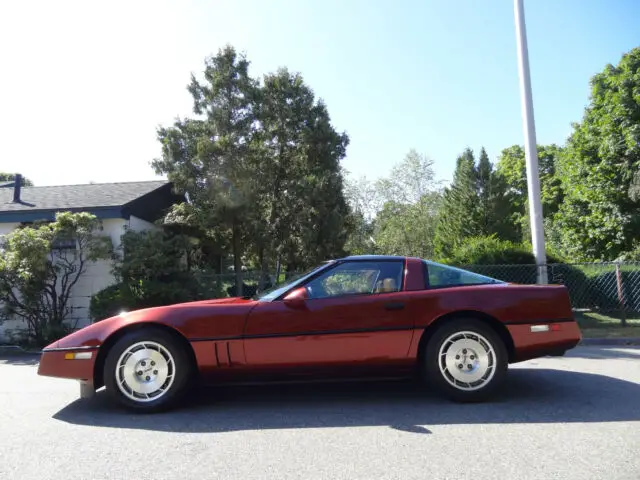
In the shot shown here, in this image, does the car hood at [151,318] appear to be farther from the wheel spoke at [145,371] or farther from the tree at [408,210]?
the tree at [408,210]

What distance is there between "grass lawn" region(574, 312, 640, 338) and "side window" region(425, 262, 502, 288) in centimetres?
530

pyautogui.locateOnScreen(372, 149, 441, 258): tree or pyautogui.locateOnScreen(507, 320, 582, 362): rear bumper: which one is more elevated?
pyautogui.locateOnScreen(372, 149, 441, 258): tree

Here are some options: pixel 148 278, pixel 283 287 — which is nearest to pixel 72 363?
pixel 283 287

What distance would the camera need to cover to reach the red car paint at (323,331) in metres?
3.88

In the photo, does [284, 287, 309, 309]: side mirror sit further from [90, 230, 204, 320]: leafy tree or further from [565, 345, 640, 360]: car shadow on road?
[90, 230, 204, 320]: leafy tree

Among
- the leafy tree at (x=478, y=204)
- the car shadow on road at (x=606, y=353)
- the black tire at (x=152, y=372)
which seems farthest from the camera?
the leafy tree at (x=478, y=204)

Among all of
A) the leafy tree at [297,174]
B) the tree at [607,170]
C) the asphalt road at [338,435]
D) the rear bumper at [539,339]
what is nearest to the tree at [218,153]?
the leafy tree at [297,174]

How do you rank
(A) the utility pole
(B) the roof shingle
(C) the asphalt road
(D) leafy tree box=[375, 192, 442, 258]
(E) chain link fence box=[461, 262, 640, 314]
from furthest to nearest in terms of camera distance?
(D) leafy tree box=[375, 192, 442, 258] → (B) the roof shingle → (E) chain link fence box=[461, 262, 640, 314] → (A) the utility pole → (C) the asphalt road

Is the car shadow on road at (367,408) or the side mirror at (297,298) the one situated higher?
the side mirror at (297,298)

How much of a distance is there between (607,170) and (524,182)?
104ft

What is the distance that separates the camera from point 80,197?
485 inches

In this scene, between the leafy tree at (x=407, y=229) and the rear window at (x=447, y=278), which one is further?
the leafy tree at (x=407, y=229)

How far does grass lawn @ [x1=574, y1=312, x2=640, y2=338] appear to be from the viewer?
8.30 metres

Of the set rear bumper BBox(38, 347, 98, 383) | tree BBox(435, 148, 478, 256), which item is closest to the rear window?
rear bumper BBox(38, 347, 98, 383)
